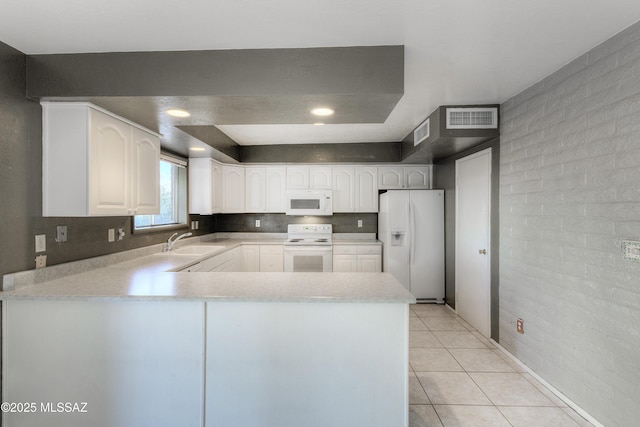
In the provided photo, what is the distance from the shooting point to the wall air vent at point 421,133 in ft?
11.0

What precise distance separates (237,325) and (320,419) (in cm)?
69

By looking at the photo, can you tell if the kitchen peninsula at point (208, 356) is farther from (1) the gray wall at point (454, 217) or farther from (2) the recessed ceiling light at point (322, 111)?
(1) the gray wall at point (454, 217)

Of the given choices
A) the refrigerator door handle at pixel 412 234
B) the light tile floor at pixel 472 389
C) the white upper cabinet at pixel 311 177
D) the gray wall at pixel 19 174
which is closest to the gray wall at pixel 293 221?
the white upper cabinet at pixel 311 177

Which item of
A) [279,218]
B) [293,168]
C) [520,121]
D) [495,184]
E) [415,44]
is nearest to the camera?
[415,44]

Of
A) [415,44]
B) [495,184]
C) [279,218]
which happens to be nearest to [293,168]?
[279,218]

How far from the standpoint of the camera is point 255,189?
190 inches

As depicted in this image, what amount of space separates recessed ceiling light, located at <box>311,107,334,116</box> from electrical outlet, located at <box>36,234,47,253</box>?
197cm

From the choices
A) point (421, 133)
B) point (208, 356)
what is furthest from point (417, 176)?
point (208, 356)

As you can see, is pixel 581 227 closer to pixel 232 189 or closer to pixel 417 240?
pixel 417 240

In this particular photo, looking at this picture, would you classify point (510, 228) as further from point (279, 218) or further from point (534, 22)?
point (279, 218)

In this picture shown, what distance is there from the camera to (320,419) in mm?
1712

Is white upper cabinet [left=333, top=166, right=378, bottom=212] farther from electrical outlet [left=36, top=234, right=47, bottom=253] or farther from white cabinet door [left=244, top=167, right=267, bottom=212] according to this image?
electrical outlet [left=36, top=234, right=47, bottom=253]

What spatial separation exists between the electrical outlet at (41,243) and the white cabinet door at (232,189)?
265 cm

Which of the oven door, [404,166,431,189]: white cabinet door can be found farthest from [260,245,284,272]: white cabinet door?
[404,166,431,189]: white cabinet door
